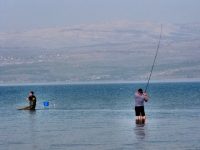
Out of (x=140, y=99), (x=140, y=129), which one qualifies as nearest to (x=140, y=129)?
(x=140, y=129)

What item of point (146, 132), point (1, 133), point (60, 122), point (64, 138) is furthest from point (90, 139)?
point (60, 122)

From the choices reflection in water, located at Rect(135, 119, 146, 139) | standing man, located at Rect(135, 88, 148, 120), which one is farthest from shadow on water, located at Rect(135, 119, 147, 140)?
standing man, located at Rect(135, 88, 148, 120)

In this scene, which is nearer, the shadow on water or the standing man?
the shadow on water

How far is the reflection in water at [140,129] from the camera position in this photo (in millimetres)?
23038

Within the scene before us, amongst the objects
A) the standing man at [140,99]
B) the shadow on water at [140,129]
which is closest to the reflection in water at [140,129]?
the shadow on water at [140,129]

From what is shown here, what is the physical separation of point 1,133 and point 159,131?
20.0 feet

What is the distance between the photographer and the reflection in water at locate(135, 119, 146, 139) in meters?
23.0

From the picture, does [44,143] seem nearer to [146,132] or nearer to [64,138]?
[64,138]

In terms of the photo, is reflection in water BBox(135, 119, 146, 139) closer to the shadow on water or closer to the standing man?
the shadow on water

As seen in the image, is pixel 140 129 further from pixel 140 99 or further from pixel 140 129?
pixel 140 99

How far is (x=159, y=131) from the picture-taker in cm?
2448

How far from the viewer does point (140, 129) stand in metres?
25.4

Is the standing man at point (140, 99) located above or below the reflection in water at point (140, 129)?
above

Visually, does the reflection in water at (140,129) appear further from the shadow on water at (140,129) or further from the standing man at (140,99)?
the standing man at (140,99)
